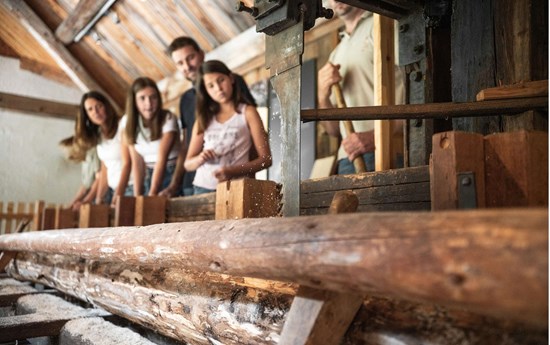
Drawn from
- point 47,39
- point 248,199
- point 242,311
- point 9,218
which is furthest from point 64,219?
point 9,218

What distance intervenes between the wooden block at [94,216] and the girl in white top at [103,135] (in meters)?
1.15

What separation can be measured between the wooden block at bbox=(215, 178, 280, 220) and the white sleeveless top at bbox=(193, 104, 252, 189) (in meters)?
1.13

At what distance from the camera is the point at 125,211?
294cm

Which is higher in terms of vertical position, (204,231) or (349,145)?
(349,145)

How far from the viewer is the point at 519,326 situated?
2.75ft

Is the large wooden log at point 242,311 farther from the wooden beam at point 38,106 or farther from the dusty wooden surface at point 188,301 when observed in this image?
the wooden beam at point 38,106

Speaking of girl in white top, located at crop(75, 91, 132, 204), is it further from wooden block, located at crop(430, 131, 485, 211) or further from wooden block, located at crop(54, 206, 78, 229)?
wooden block, located at crop(430, 131, 485, 211)

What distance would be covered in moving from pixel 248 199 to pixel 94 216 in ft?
6.09

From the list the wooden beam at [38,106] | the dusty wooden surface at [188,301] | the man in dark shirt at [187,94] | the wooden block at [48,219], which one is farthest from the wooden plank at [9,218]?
the dusty wooden surface at [188,301]

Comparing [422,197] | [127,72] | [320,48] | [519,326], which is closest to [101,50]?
[127,72]

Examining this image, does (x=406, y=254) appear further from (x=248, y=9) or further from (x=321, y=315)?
(x=248, y=9)

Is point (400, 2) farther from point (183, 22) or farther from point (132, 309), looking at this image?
point (183, 22)

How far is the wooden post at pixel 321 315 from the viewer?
101 cm

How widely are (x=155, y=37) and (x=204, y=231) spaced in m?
5.20
